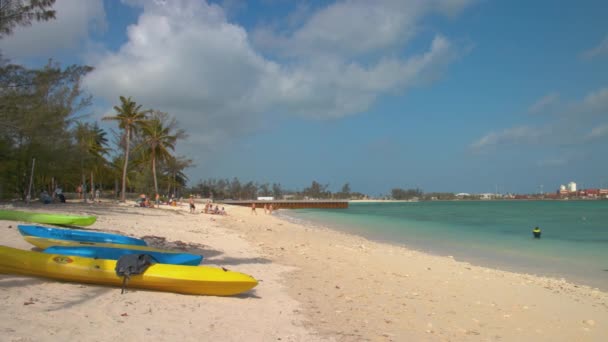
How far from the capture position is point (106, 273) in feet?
18.5

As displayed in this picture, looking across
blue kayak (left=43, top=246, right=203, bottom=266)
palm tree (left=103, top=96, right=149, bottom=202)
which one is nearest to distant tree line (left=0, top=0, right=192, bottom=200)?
palm tree (left=103, top=96, right=149, bottom=202)

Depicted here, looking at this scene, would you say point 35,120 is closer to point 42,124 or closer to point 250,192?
point 42,124

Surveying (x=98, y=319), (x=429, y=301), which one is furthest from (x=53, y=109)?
(x=429, y=301)

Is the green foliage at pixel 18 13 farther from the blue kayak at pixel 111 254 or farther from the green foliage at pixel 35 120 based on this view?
the blue kayak at pixel 111 254

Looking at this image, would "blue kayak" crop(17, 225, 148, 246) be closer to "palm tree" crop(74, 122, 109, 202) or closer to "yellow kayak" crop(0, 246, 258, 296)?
"yellow kayak" crop(0, 246, 258, 296)

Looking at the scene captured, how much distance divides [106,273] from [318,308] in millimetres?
3028

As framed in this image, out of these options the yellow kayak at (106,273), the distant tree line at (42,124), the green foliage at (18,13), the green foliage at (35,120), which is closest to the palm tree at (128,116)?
the distant tree line at (42,124)

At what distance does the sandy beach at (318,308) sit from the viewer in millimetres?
4371

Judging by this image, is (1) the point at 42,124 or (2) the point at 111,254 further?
(1) the point at 42,124

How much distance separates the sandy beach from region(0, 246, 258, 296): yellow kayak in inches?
4.8

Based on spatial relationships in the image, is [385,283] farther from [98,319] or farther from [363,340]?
[98,319]

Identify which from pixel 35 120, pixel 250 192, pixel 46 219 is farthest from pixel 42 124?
pixel 250 192

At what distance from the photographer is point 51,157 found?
70.5 feet

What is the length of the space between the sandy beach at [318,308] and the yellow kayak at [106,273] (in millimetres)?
122
